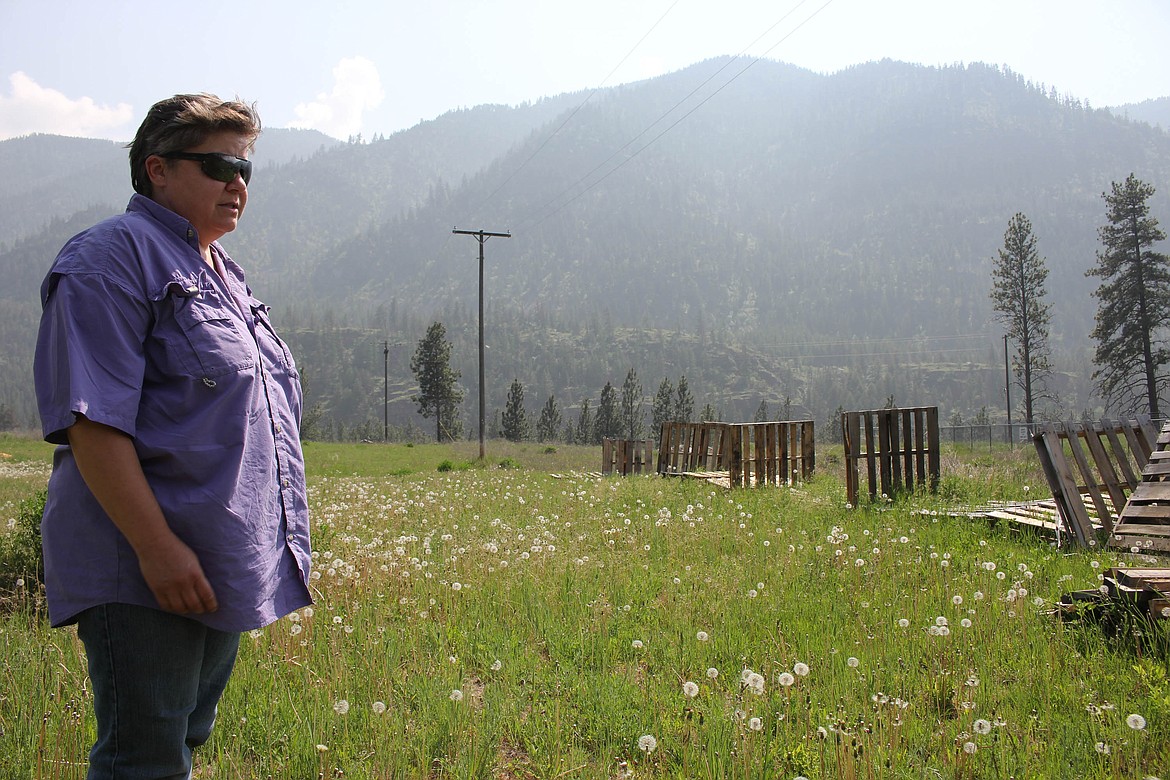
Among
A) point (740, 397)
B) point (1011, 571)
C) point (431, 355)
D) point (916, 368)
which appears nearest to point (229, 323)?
point (1011, 571)

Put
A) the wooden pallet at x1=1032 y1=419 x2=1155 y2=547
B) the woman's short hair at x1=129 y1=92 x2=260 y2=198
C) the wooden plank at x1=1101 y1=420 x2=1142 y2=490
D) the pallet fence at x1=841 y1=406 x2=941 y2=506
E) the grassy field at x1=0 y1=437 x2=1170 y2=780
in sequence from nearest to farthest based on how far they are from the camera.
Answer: the woman's short hair at x1=129 y1=92 x2=260 y2=198 < the grassy field at x1=0 y1=437 x2=1170 y2=780 < the wooden pallet at x1=1032 y1=419 x2=1155 y2=547 < the wooden plank at x1=1101 y1=420 x2=1142 y2=490 < the pallet fence at x1=841 y1=406 x2=941 y2=506

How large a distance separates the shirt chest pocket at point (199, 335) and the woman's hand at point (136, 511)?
0.86 ft

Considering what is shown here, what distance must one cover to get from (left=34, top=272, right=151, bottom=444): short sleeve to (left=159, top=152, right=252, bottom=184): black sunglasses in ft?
1.63

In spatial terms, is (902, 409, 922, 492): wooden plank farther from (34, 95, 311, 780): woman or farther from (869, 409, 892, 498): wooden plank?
(34, 95, 311, 780): woman

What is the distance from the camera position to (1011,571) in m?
6.14

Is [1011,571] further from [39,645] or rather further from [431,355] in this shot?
[431,355]

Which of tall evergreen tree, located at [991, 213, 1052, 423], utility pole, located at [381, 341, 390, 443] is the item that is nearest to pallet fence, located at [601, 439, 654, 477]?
tall evergreen tree, located at [991, 213, 1052, 423]

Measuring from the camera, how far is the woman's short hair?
6.78ft

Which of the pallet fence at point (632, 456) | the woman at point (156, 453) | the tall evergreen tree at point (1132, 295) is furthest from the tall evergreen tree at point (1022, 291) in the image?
the woman at point (156, 453)

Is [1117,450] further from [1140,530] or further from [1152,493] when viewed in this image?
[1140,530]

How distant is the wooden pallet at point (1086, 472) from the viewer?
23.8ft

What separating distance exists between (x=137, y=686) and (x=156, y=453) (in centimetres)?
59

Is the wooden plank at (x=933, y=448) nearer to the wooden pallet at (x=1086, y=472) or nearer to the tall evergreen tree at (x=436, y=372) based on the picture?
the wooden pallet at (x=1086, y=472)

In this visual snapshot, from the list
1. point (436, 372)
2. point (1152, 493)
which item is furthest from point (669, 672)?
point (436, 372)
